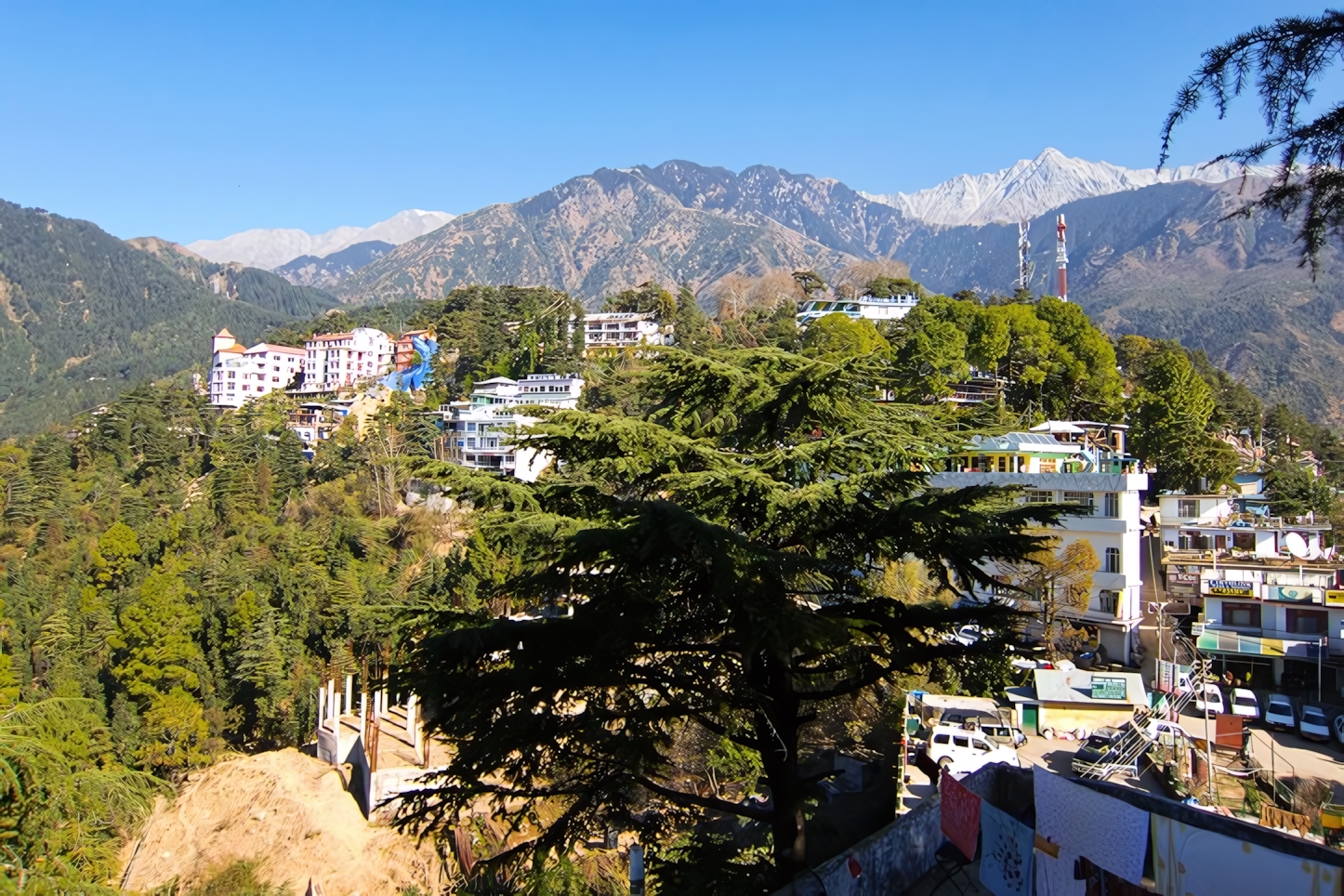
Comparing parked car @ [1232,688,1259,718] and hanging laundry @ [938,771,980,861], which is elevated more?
hanging laundry @ [938,771,980,861]

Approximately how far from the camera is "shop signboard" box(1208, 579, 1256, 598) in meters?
19.3

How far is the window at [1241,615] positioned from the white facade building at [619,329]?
3538 cm

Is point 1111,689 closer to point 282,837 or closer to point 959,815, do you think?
point 959,815

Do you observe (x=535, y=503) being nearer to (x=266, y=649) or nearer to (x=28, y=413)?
(x=266, y=649)

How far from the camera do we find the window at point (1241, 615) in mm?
19234

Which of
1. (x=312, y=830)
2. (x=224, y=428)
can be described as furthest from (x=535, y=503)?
(x=224, y=428)

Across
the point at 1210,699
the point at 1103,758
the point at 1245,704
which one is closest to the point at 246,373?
the point at 1210,699

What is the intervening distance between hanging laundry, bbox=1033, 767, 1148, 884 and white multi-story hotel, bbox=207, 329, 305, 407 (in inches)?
2635

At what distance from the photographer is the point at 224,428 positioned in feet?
177

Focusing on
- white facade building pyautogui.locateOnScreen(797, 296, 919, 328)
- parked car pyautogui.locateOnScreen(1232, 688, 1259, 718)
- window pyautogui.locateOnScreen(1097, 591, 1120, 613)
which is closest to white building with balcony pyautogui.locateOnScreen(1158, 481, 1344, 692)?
window pyautogui.locateOnScreen(1097, 591, 1120, 613)

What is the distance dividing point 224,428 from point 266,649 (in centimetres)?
3087

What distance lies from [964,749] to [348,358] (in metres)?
59.3

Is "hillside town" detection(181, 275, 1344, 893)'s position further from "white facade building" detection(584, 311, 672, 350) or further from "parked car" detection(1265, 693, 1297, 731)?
"white facade building" detection(584, 311, 672, 350)

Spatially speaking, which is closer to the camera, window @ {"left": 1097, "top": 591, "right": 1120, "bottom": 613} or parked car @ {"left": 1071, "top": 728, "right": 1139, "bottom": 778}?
parked car @ {"left": 1071, "top": 728, "right": 1139, "bottom": 778}
